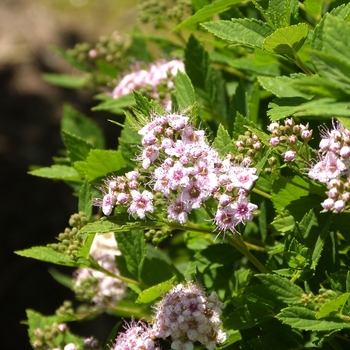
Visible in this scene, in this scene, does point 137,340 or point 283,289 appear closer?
point 283,289

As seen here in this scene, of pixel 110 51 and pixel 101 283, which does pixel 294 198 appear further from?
pixel 110 51

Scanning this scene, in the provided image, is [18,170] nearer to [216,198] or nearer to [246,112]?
[246,112]

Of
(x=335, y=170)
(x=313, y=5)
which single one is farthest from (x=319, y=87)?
(x=313, y=5)

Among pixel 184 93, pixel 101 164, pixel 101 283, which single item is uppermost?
pixel 184 93

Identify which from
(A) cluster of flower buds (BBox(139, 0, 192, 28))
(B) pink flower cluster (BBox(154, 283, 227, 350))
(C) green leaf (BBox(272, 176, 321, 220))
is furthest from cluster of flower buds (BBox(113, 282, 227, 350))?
(A) cluster of flower buds (BBox(139, 0, 192, 28))

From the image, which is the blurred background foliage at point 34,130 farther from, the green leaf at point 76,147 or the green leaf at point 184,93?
the green leaf at point 184,93

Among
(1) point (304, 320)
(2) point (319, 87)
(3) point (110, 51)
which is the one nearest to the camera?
(2) point (319, 87)

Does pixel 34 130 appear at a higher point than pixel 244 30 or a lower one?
lower

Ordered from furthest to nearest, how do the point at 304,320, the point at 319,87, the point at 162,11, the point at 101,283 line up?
the point at 162,11 → the point at 101,283 → the point at 304,320 → the point at 319,87
